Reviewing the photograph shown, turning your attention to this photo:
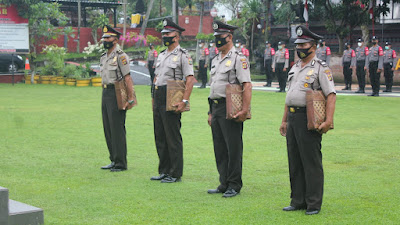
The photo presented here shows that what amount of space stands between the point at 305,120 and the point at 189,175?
262cm

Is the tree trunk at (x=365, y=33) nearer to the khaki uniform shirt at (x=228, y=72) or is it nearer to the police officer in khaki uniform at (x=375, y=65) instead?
the police officer in khaki uniform at (x=375, y=65)

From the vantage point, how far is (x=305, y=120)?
603cm

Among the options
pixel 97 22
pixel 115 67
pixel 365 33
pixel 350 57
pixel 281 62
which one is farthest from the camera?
pixel 97 22

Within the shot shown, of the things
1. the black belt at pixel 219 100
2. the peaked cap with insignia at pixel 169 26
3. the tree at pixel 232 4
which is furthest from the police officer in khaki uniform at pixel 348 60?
the tree at pixel 232 4

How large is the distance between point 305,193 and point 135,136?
6.21 meters

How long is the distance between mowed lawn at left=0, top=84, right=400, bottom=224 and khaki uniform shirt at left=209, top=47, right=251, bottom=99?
1.26 metres

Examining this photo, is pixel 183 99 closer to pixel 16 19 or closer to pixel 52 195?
pixel 52 195

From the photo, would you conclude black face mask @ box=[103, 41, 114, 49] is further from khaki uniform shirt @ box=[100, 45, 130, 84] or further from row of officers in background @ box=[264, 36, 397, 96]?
row of officers in background @ box=[264, 36, 397, 96]

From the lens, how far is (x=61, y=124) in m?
13.9

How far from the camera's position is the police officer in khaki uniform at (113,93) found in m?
8.65

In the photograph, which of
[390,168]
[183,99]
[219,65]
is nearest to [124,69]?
[183,99]

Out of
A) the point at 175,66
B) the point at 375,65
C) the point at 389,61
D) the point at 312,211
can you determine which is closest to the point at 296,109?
the point at 312,211

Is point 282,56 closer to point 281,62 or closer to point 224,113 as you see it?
point 281,62

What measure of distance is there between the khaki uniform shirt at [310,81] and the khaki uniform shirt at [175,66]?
2074 mm
